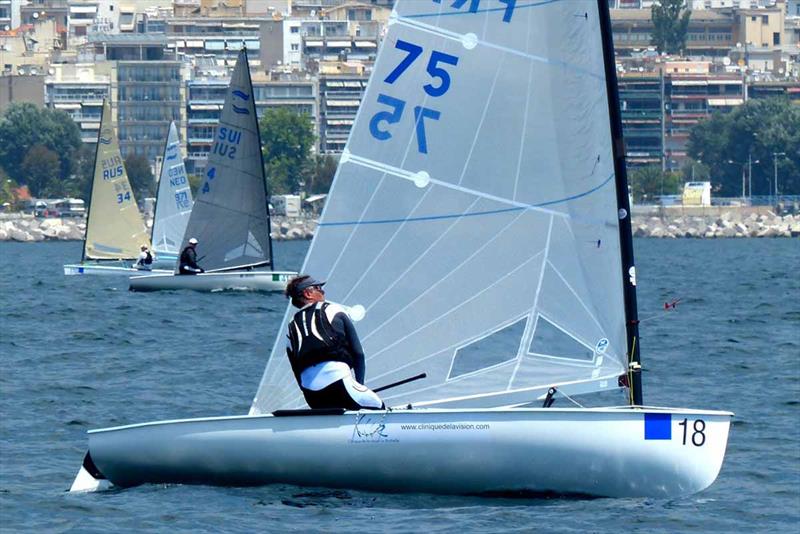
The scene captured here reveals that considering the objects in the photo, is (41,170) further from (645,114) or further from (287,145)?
(645,114)

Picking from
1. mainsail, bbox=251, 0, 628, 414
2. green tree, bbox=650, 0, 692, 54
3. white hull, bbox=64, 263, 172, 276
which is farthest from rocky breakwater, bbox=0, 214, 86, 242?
mainsail, bbox=251, 0, 628, 414

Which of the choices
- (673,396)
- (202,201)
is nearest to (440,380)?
(673,396)

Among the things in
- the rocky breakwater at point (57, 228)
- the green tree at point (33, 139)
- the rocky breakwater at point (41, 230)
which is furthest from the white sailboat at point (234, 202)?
the green tree at point (33, 139)

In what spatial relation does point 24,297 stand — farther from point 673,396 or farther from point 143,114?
point 143,114

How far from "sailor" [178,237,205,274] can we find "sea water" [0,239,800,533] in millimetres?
429

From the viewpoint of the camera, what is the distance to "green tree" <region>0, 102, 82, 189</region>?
130750mm

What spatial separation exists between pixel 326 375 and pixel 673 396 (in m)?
7.33

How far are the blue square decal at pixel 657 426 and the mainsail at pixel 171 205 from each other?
31.7 metres

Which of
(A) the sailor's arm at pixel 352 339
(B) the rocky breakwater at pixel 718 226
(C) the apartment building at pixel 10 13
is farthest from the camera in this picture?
(C) the apartment building at pixel 10 13

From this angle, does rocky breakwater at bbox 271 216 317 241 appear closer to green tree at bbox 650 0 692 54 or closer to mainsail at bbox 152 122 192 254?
green tree at bbox 650 0 692 54

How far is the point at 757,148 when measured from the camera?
13112 cm

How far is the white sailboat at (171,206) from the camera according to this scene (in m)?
43.8

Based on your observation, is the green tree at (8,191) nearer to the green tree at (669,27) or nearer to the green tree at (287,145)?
the green tree at (287,145)

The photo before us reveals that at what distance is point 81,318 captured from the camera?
30.8m
